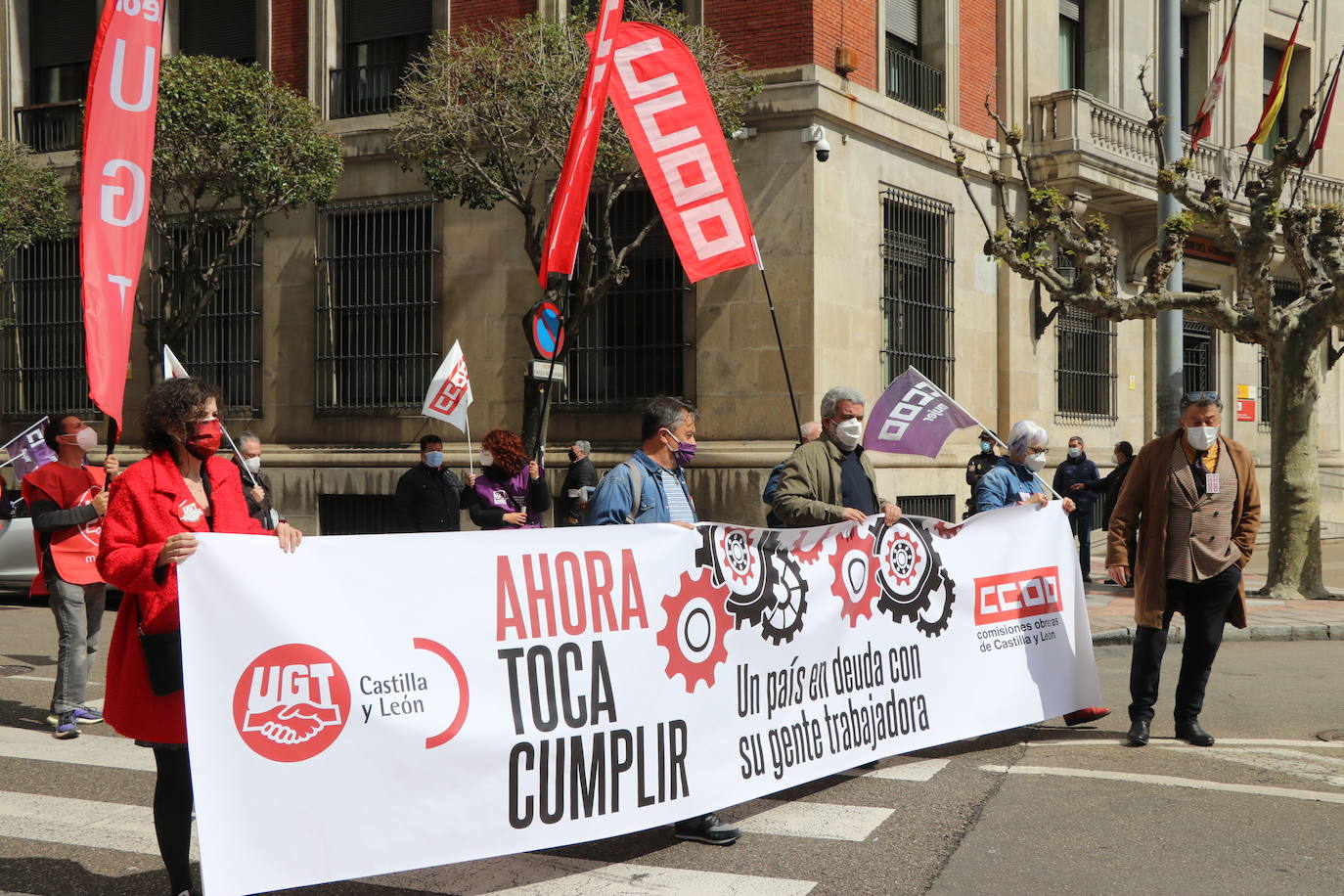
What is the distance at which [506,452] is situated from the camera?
370 inches

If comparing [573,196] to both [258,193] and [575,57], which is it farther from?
[258,193]

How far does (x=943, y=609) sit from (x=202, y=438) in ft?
11.9

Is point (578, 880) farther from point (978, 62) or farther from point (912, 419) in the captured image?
point (978, 62)

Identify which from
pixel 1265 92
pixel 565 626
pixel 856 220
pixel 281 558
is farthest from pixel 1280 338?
pixel 1265 92

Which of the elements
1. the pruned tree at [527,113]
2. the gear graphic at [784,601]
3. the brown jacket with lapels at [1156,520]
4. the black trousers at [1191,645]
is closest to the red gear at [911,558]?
the gear graphic at [784,601]

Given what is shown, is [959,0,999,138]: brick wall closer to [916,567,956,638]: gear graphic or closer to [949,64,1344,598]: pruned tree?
[949,64,1344,598]: pruned tree

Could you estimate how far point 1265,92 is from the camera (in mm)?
26047

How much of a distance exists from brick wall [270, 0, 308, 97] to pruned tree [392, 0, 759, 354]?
4.20 meters

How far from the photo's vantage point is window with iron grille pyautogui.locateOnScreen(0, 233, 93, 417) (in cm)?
2142

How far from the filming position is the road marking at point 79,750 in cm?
652

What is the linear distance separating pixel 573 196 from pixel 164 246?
13966 millimetres

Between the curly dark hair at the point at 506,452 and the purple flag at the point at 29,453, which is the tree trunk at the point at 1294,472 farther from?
the purple flag at the point at 29,453

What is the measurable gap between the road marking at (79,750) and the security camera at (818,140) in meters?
11.9

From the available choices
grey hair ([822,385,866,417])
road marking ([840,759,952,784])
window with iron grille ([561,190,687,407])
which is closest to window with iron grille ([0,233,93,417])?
window with iron grille ([561,190,687,407])
